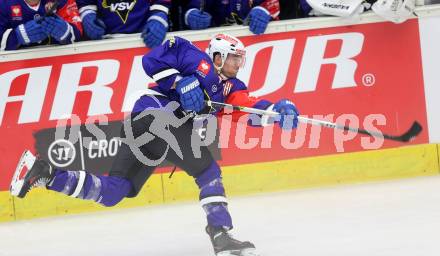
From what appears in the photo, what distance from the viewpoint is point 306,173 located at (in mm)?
6441

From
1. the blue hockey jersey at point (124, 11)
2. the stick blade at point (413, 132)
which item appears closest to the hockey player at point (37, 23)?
the blue hockey jersey at point (124, 11)

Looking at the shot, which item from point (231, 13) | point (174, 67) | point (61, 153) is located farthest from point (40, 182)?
point (231, 13)

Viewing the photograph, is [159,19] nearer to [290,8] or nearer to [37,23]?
[37,23]

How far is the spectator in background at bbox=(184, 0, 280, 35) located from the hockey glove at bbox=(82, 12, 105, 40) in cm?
61

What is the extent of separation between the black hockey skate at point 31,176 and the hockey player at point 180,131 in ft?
0.08

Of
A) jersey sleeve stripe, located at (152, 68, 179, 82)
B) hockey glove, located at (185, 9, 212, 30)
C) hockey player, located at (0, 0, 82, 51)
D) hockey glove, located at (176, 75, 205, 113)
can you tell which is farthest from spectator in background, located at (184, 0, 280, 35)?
hockey glove, located at (176, 75, 205, 113)

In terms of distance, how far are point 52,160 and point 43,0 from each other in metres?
1.07

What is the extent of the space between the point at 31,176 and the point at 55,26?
2.01m

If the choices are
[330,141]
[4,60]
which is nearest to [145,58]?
[4,60]

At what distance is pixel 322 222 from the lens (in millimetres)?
5203

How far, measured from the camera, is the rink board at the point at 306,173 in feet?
20.6

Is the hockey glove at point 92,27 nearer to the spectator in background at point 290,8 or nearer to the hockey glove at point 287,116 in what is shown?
the spectator in background at point 290,8

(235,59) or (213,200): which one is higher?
(235,59)

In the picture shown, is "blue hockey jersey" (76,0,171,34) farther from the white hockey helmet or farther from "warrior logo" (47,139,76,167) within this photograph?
the white hockey helmet
